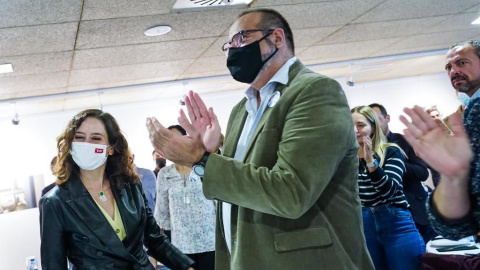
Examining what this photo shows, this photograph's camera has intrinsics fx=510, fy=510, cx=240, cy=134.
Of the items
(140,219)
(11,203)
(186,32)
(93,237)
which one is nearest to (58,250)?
(93,237)

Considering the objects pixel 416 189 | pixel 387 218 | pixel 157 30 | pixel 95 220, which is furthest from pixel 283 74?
pixel 157 30

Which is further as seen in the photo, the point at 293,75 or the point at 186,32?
the point at 186,32

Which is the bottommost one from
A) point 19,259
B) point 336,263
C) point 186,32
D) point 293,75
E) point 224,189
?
point 19,259

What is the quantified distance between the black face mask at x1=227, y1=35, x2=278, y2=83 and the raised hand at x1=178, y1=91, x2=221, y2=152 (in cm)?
23

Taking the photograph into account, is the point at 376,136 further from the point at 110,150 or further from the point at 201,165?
the point at 201,165

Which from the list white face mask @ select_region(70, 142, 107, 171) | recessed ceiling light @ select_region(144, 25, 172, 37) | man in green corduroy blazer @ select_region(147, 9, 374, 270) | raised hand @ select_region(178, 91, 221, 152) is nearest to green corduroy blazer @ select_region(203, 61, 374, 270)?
man in green corduroy blazer @ select_region(147, 9, 374, 270)

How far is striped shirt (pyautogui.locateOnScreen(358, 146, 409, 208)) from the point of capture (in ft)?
9.25

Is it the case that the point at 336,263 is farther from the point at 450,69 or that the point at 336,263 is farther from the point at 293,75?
the point at 450,69

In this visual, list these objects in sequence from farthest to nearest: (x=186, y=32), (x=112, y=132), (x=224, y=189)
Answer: (x=186, y=32) < (x=112, y=132) < (x=224, y=189)

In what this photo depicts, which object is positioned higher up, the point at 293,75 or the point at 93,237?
the point at 293,75

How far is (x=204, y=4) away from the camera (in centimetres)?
418

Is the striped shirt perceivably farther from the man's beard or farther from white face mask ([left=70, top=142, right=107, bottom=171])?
white face mask ([left=70, top=142, right=107, bottom=171])

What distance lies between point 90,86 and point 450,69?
5.44m

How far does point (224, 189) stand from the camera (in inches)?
52.6
